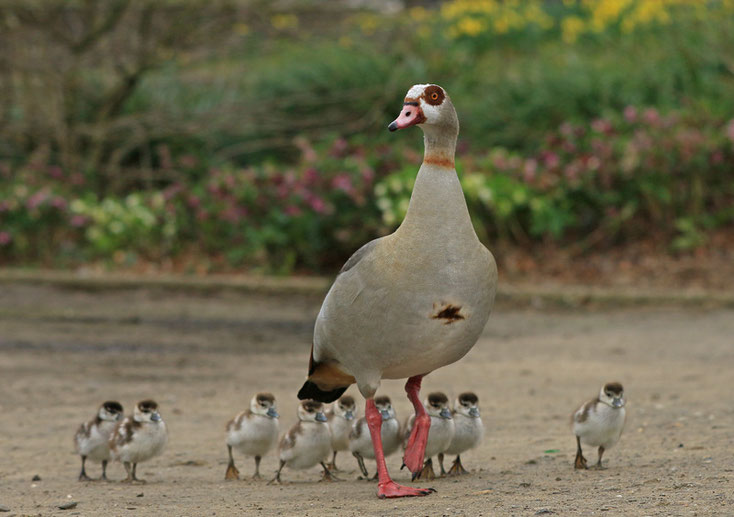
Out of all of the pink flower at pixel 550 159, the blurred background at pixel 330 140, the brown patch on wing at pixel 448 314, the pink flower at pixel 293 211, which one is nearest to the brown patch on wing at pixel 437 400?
the brown patch on wing at pixel 448 314

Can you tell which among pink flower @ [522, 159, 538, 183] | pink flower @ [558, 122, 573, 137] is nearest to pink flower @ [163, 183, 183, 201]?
pink flower @ [522, 159, 538, 183]

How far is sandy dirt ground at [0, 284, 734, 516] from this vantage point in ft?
17.3

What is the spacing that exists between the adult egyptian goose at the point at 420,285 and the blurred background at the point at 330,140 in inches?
260

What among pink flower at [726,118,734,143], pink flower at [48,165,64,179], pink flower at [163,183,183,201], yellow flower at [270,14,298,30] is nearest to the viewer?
pink flower at [726,118,734,143]

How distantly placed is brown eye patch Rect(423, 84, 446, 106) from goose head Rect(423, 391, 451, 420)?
1.78 metres

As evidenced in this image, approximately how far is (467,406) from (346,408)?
30.0 inches

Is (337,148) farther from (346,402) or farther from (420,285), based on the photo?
(420,285)

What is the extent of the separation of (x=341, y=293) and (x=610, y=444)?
1.86 meters

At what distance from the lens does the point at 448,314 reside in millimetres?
5254

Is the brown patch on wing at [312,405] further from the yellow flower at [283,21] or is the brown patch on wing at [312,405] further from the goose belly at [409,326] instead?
the yellow flower at [283,21]

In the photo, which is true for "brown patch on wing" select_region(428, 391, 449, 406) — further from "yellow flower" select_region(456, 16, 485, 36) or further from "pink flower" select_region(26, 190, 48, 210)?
"yellow flower" select_region(456, 16, 485, 36)

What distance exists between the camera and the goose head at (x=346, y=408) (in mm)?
6625

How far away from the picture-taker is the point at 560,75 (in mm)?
14273

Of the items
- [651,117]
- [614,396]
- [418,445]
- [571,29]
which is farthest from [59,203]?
[614,396]
